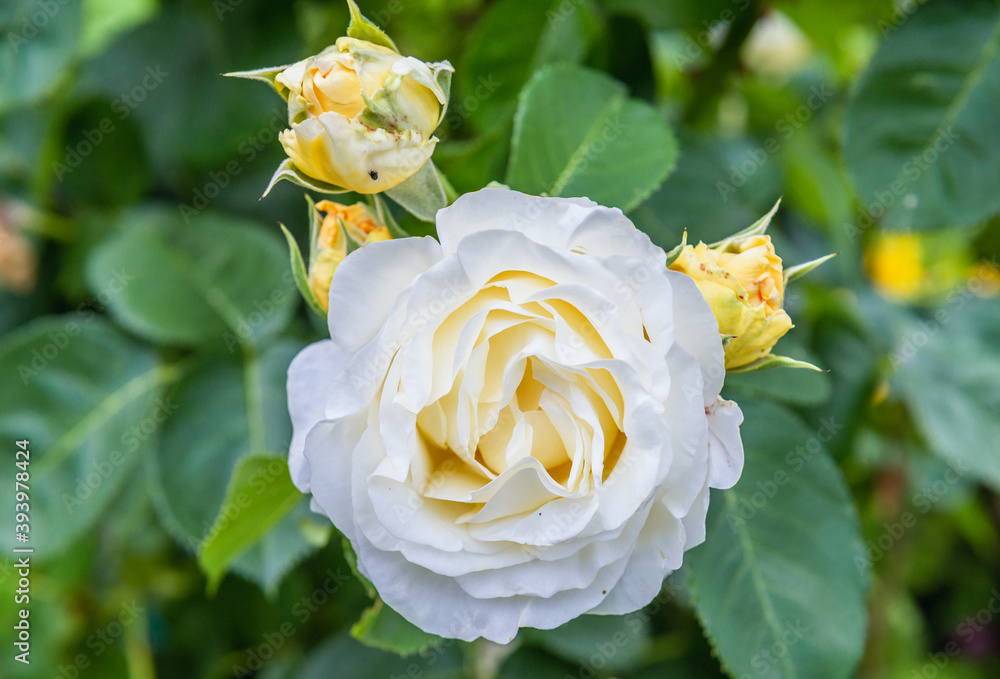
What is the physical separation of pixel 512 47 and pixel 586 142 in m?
0.26

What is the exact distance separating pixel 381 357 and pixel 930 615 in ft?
7.40

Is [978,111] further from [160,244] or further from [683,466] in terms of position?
[160,244]

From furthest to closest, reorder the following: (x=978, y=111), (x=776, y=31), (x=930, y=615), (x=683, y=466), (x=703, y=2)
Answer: (x=930, y=615)
(x=776, y=31)
(x=703, y=2)
(x=978, y=111)
(x=683, y=466)

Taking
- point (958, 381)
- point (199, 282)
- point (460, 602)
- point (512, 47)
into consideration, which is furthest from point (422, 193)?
point (958, 381)

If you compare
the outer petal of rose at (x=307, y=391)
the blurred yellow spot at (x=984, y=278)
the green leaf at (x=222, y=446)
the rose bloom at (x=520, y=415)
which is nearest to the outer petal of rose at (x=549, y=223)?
the rose bloom at (x=520, y=415)

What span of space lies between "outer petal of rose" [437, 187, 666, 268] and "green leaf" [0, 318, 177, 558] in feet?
1.70

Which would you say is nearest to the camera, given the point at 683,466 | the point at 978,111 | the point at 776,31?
the point at 683,466

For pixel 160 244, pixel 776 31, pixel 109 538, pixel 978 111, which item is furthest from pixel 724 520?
pixel 776 31

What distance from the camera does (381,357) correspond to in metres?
0.42

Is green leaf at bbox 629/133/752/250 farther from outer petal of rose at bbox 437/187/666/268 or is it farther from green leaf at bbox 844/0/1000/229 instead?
outer petal of rose at bbox 437/187/666/268

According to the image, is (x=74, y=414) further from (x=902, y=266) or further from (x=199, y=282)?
(x=902, y=266)

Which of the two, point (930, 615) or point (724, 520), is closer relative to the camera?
point (724, 520)

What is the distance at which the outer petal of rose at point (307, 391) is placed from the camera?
0.45 m

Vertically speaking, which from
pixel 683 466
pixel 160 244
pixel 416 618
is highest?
pixel 683 466
